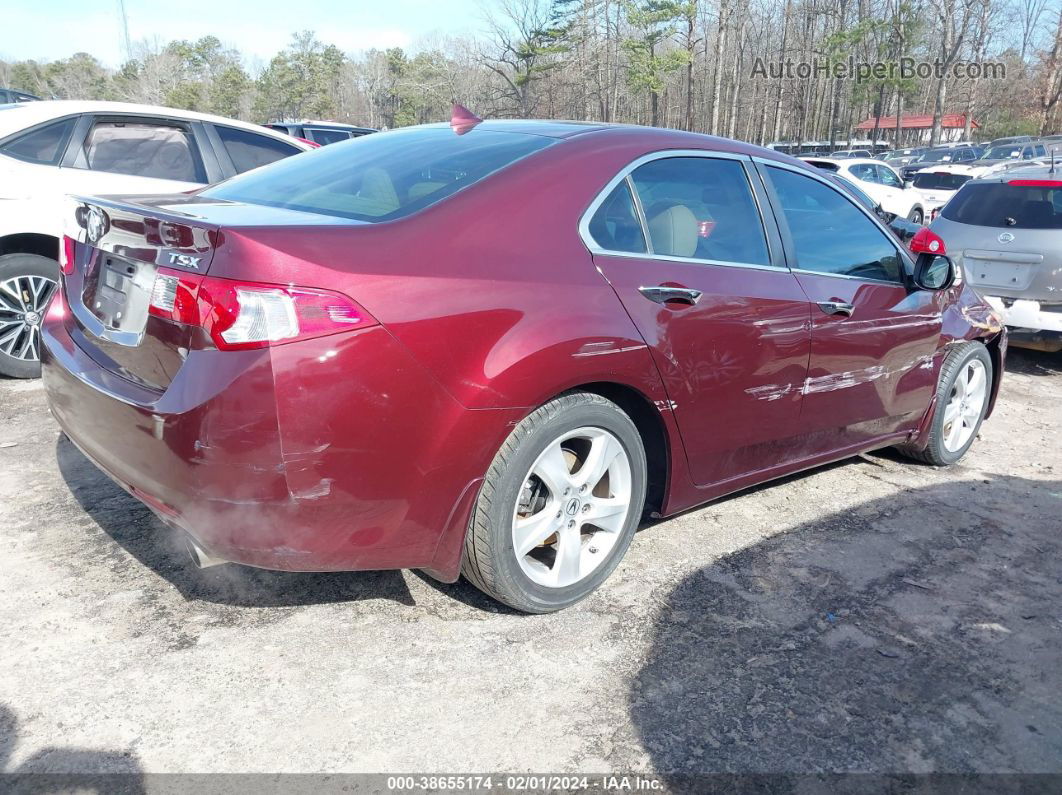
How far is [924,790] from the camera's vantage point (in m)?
2.23

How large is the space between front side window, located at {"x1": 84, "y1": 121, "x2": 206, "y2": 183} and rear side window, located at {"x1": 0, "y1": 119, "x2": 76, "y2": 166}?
145 mm

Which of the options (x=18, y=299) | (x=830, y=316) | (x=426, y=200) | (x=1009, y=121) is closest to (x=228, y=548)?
(x=426, y=200)

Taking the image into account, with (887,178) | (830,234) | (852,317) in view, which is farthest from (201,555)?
(887,178)

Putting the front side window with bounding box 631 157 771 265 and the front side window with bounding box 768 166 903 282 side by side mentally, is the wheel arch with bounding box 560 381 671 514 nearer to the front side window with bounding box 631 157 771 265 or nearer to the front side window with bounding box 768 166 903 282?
the front side window with bounding box 631 157 771 265

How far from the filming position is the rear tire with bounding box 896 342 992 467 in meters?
4.59

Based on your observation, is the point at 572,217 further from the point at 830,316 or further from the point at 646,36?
the point at 646,36

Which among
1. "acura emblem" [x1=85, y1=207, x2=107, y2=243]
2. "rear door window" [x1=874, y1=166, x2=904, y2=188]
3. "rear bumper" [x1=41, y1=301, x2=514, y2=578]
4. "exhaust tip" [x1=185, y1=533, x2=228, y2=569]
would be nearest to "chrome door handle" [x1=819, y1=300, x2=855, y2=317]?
"rear bumper" [x1=41, y1=301, x2=514, y2=578]

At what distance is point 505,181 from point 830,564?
2.04 meters

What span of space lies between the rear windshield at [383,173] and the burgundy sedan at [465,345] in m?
0.02

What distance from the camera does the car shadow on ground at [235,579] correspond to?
3.01 metres

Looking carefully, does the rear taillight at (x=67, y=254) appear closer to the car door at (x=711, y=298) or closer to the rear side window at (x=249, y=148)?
the car door at (x=711, y=298)

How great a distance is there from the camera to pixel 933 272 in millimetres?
4191

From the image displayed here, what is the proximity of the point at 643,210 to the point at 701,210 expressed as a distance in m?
0.34

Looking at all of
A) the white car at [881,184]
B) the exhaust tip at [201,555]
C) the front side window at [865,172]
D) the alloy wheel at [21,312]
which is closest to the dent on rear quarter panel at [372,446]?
the exhaust tip at [201,555]
